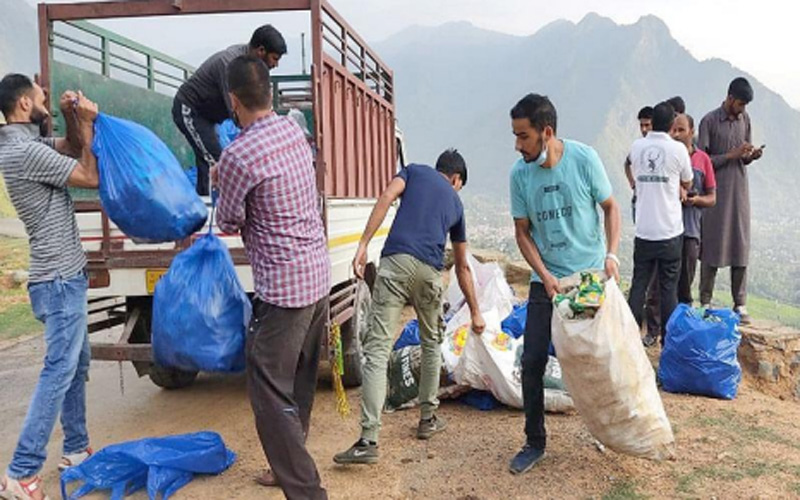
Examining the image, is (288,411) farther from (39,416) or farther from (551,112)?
(551,112)

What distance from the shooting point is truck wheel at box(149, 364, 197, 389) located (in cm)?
500

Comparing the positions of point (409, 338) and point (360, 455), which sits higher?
point (409, 338)

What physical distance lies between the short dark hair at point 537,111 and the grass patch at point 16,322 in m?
6.87

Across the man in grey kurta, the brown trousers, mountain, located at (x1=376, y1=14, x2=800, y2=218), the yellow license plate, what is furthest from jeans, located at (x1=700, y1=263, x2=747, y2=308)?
mountain, located at (x1=376, y1=14, x2=800, y2=218)

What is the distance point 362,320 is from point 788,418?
9.41 feet

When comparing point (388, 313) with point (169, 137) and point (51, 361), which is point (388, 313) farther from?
point (169, 137)

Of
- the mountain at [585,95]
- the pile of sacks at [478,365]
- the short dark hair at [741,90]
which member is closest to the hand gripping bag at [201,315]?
the pile of sacks at [478,365]

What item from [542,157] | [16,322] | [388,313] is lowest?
[16,322]

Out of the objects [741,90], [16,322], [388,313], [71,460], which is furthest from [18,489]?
[16,322]

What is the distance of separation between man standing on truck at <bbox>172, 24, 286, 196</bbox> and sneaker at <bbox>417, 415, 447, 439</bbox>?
2.11 metres

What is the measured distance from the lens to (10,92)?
307 centimetres

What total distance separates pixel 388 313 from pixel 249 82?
4.91 ft

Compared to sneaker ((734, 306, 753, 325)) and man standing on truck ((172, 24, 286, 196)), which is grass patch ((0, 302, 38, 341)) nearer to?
man standing on truck ((172, 24, 286, 196))

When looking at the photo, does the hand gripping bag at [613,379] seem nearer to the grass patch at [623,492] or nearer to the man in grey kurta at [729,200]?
the grass patch at [623,492]
